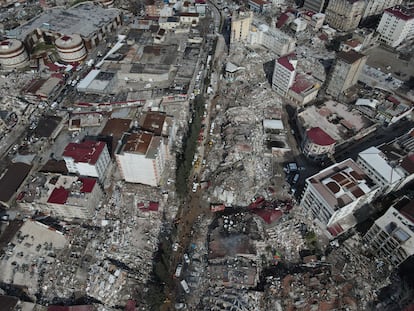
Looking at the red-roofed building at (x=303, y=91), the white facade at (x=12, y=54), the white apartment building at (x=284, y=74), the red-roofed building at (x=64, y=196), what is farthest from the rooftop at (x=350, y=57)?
the white facade at (x=12, y=54)

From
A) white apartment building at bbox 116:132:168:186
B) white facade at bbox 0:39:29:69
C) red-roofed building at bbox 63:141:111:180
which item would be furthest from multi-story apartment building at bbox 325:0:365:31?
white facade at bbox 0:39:29:69

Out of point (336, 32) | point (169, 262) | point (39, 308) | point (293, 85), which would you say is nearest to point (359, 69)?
point (293, 85)

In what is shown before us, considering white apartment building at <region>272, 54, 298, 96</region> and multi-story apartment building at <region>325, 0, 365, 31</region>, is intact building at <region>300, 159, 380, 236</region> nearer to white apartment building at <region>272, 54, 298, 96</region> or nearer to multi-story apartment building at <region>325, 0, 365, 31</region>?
white apartment building at <region>272, 54, 298, 96</region>

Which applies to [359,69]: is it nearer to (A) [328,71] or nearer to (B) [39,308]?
(A) [328,71]

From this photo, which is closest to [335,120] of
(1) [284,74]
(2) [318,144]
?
(2) [318,144]

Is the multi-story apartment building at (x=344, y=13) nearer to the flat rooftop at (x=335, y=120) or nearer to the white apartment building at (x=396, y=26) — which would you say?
the white apartment building at (x=396, y=26)

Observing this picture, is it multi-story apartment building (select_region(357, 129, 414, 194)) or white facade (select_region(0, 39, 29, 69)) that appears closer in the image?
multi-story apartment building (select_region(357, 129, 414, 194))
